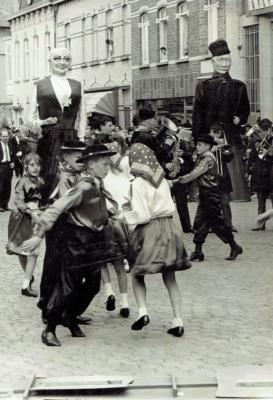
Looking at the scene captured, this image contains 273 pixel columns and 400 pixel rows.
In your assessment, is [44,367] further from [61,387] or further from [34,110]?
[34,110]

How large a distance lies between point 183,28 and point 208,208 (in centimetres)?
2203

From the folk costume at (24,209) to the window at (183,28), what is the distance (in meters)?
23.6

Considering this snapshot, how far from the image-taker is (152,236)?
294 inches

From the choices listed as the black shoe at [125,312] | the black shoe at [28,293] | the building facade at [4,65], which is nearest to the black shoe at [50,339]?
the black shoe at [125,312]

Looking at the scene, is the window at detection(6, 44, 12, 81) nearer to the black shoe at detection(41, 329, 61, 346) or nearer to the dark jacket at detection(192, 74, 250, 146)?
the dark jacket at detection(192, 74, 250, 146)

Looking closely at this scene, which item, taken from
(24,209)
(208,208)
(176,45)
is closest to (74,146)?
(24,209)

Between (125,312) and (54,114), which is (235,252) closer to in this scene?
(54,114)

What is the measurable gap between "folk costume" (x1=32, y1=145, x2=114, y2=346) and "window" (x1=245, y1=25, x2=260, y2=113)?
2087 cm

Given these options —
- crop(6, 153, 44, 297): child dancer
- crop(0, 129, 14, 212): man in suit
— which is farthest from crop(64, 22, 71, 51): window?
crop(6, 153, 44, 297): child dancer

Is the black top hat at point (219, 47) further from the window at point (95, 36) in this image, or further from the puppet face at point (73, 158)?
the window at point (95, 36)

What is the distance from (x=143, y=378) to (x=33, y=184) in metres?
3.68

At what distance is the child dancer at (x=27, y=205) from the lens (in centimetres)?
936

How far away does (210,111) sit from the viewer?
13555 mm

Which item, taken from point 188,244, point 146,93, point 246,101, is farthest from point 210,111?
point 146,93
